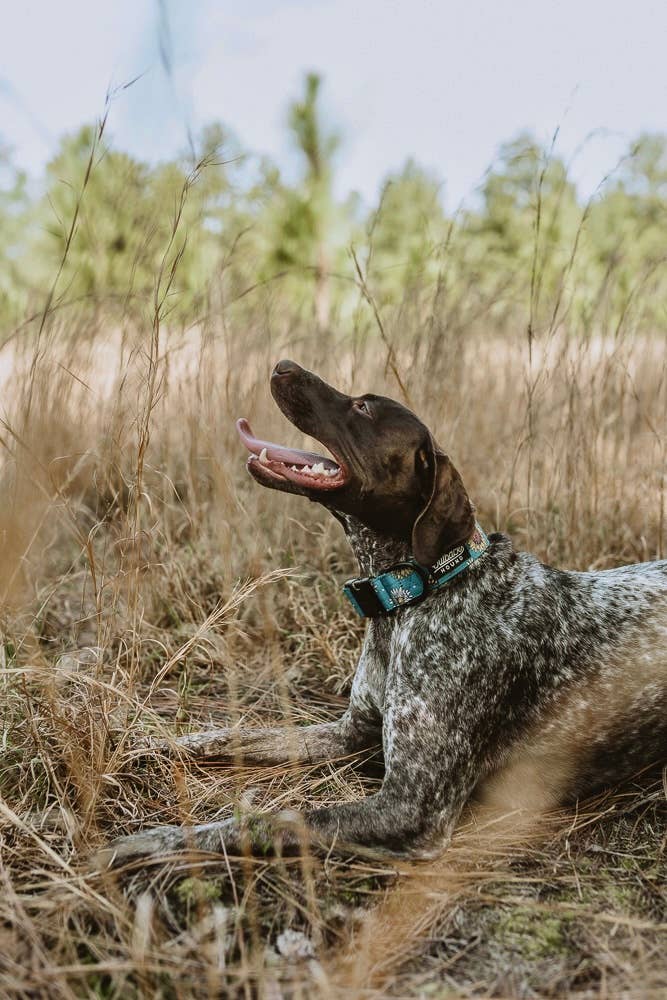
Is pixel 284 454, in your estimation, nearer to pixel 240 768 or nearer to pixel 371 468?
pixel 371 468

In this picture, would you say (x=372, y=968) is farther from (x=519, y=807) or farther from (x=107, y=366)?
(x=107, y=366)

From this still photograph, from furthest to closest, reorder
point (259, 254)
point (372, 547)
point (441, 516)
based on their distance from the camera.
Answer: point (259, 254)
point (372, 547)
point (441, 516)

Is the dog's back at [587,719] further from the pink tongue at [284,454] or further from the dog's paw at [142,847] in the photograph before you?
the dog's paw at [142,847]

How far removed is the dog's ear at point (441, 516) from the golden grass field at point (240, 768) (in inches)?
21.5

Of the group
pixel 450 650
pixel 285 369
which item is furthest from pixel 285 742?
pixel 285 369

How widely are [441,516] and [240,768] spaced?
125cm

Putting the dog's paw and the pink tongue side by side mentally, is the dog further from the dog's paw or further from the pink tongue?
the dog's paw

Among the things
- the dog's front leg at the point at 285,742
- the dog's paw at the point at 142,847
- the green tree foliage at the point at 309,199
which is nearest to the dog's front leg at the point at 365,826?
the dog's paw at the point at 142,847

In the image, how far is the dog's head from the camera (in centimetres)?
284

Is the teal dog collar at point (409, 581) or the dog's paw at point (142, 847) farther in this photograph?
the teal dog collar at point (409, 581)

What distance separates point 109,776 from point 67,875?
0.41 m

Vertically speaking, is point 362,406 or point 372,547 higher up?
point 362,406

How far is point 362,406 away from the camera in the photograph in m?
3.14

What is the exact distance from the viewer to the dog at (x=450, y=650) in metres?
2.75
